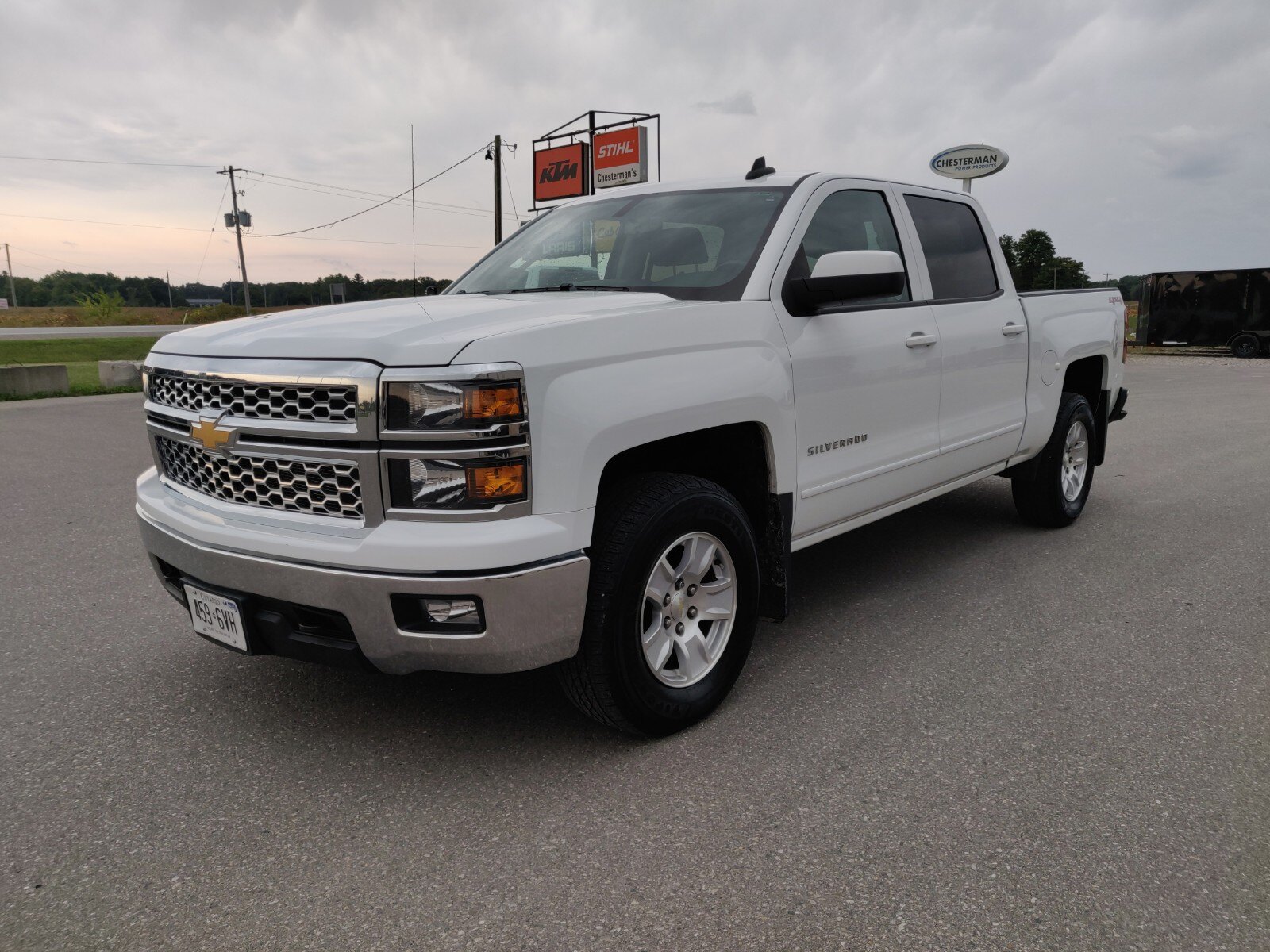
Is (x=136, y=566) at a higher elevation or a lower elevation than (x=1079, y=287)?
lower

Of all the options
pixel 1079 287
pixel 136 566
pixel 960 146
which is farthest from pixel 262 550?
pixel 960 146

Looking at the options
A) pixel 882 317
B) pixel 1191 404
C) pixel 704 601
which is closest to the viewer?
pixel 704 601

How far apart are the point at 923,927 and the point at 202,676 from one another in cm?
274

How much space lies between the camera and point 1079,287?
5758 mm

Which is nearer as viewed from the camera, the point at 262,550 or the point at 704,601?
the point at 262,550

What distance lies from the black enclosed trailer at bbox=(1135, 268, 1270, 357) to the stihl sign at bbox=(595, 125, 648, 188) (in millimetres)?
15292

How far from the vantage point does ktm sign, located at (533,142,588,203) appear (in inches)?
1266

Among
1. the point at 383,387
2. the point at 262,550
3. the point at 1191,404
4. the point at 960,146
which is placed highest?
the point at 960,146

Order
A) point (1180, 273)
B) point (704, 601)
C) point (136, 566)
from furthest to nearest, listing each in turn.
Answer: point (1180, 273) → point (136, 566) → point (704, 601)

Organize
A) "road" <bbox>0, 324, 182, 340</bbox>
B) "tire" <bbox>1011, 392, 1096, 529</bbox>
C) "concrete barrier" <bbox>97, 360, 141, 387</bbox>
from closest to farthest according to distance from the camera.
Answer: "tire" <bbox>1011, 392, 1096, 529</bbox> < "concrete barrier" <bbox>97, 360, 141, 387</bbox> < "road" <bbox>0, 324, 182, 340</bbox>

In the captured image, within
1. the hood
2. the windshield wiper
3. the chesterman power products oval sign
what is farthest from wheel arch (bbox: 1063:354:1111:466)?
the chesterman power products oval sign

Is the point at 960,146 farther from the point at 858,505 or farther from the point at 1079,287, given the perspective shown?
the point at 858,505

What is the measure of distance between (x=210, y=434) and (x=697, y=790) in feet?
5.89

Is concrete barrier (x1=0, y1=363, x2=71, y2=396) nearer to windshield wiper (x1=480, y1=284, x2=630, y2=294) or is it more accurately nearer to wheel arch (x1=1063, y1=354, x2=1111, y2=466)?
windshield wiper (x1=480, y1=284, x2=630, y2=294)
